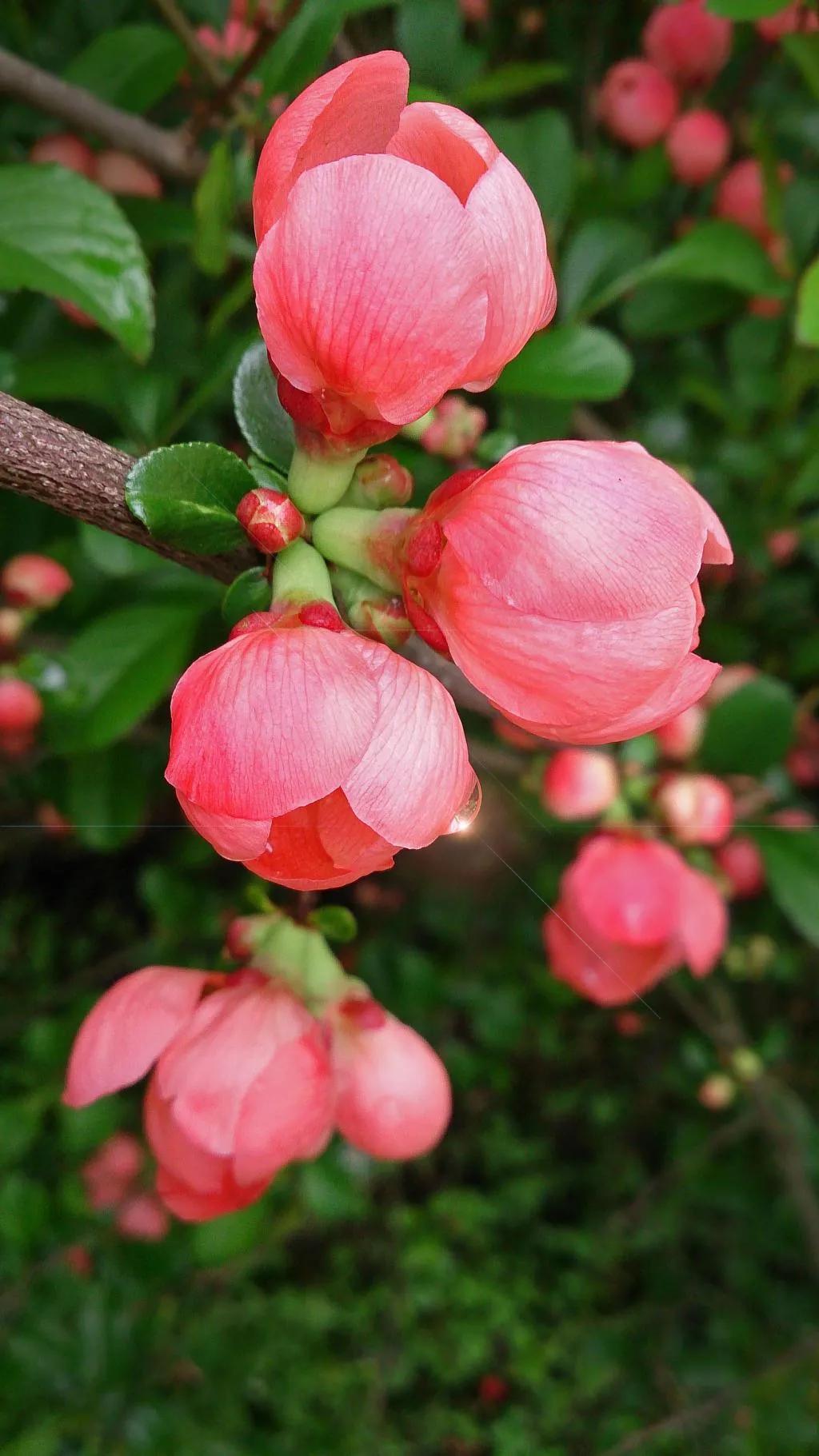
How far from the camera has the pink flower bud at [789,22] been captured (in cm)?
87

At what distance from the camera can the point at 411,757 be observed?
1.04 ft

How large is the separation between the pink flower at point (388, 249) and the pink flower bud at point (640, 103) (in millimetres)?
800

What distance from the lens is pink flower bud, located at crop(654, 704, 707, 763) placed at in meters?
0.96

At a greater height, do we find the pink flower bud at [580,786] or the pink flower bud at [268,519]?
the pink flower bud at [268,519]

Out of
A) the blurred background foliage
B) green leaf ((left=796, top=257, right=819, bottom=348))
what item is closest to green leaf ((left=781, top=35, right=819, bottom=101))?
the blurred background foliage

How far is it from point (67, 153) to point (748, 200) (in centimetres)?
60

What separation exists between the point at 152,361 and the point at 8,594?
22 centimetres

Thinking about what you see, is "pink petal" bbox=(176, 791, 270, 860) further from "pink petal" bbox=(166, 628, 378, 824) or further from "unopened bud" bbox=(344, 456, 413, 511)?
"unopened bud" bbox=(344, 456, 413, 511)

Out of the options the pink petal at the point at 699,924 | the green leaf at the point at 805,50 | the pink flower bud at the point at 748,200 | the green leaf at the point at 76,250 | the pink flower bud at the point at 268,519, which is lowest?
the pink petal at the point at 699,924

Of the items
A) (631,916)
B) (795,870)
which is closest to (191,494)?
(631,916)

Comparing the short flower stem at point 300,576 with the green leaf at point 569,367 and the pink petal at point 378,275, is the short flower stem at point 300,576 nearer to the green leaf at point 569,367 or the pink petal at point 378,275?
the pink petal at point 378,275

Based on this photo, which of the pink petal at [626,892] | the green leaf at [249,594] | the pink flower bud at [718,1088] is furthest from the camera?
the pink flower bud at [718,1088]

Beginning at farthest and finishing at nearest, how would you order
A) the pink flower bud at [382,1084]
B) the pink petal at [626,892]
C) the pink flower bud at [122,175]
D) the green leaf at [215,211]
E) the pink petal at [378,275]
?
the pink flower bud at [122,175], the pink petal at [626,892], the green leaf at [215,211], the pink flower bud at [382,1084], the pink petal at [378,275]

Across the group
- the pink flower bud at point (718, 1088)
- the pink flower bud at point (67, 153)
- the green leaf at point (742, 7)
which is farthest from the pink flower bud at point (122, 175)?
the pink flower bud at point (718, 1088)
